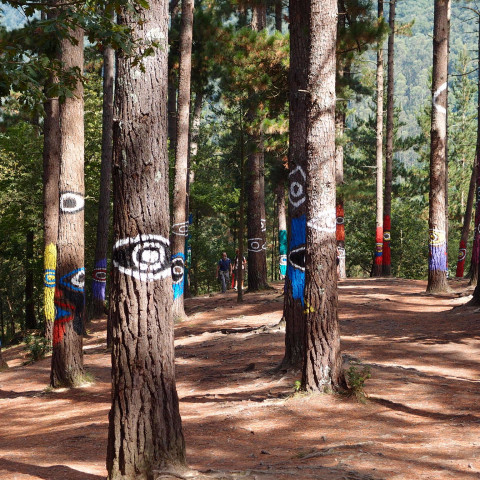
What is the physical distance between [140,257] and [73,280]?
223 inches

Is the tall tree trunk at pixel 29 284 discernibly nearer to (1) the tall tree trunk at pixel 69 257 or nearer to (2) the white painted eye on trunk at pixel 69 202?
(1) the tall tree trunk at pixel 69 257

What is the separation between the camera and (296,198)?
898 centimetres

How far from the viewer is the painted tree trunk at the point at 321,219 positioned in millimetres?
7242

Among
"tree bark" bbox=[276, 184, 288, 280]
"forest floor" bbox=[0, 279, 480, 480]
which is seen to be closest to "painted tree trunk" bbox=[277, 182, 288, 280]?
"tree bark" bbox=[276, 184, 288, 280]

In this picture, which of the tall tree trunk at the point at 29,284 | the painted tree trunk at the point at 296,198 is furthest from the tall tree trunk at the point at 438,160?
the tall tree trunk at the point at 29,284

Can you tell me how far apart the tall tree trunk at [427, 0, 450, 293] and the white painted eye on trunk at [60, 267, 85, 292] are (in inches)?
394

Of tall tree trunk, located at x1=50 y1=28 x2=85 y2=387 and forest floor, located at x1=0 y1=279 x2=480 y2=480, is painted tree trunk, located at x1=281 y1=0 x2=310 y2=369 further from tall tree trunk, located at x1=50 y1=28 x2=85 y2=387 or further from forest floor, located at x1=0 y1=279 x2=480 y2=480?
tall tree trunk, located at x1=50 y1=28 x2=85 y2=387

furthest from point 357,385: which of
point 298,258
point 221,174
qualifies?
point 221,174

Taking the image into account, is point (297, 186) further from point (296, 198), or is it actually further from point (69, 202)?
point (69, 202)

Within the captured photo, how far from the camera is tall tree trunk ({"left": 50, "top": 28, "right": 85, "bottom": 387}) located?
384 inches

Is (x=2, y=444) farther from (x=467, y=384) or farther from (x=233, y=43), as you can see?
(x=233, y=43)

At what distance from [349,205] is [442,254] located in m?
28.5

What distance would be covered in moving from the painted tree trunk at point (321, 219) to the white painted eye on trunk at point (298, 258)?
1.49m

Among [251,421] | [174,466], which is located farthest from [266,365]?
[174,466]
